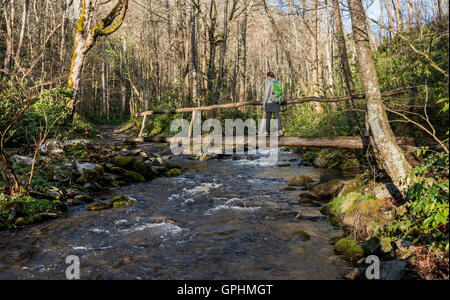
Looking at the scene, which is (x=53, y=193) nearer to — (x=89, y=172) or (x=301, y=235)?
(x=89, y=172)

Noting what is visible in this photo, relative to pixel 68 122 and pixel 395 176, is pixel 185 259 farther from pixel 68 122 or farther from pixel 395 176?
pixel 68 122

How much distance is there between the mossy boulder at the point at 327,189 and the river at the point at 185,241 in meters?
0.67

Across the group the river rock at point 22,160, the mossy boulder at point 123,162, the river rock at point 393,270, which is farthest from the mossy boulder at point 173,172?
the river rock at point 393,270

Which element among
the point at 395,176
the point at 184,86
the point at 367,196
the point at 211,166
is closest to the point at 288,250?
the point at 367,196

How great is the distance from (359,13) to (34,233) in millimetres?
7616

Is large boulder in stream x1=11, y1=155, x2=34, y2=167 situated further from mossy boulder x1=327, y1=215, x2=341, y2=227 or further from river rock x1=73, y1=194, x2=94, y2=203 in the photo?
mossy boulder x1=327, y1=215, x2=341, y2=227

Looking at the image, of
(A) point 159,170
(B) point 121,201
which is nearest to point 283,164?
(A) point 159,170

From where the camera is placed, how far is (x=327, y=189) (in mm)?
8695

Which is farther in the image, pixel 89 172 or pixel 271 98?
pixel 89 172

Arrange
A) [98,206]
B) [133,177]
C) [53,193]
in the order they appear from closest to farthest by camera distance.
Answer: [98,206], [53,193], [133,177]

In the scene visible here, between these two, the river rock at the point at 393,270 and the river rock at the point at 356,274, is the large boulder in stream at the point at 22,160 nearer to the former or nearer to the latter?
the river rock at the point at 356,274

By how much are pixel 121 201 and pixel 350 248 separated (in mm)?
5629

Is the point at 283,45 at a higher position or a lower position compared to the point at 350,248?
higher

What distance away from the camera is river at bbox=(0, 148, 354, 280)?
4781 mm
